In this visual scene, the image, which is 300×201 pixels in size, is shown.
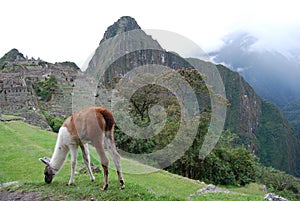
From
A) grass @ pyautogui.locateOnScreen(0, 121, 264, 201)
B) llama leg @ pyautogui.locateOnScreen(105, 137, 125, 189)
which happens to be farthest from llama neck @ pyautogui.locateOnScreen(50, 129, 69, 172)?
llama leg @ pyautogui.locateOnScreen(105, 137, 125, 189)

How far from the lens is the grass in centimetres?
611

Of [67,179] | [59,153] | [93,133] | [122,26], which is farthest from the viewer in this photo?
[122,26]

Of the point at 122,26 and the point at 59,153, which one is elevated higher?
the point at 122,26

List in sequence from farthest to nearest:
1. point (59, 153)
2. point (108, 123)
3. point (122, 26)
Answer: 1. point (122, 26)
2. point (59, 153)
3. point (108, 123)

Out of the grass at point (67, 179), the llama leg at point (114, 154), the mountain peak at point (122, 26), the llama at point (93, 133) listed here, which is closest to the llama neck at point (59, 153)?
the llama at point (93, 133)

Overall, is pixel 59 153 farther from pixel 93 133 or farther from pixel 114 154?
pixel 114 154

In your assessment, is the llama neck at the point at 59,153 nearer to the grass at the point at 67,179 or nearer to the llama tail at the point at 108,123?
the grass at the point at 67,179

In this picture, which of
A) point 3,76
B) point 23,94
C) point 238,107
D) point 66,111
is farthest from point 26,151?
point 238,107

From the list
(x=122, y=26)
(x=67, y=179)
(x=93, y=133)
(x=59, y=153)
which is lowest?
(x=67, y=179)

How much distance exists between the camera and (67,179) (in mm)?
7848

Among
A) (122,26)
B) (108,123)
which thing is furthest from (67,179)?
(122,26)

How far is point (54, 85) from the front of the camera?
176ft

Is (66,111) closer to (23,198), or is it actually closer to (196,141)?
(196,141)

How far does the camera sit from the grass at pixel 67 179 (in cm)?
611
